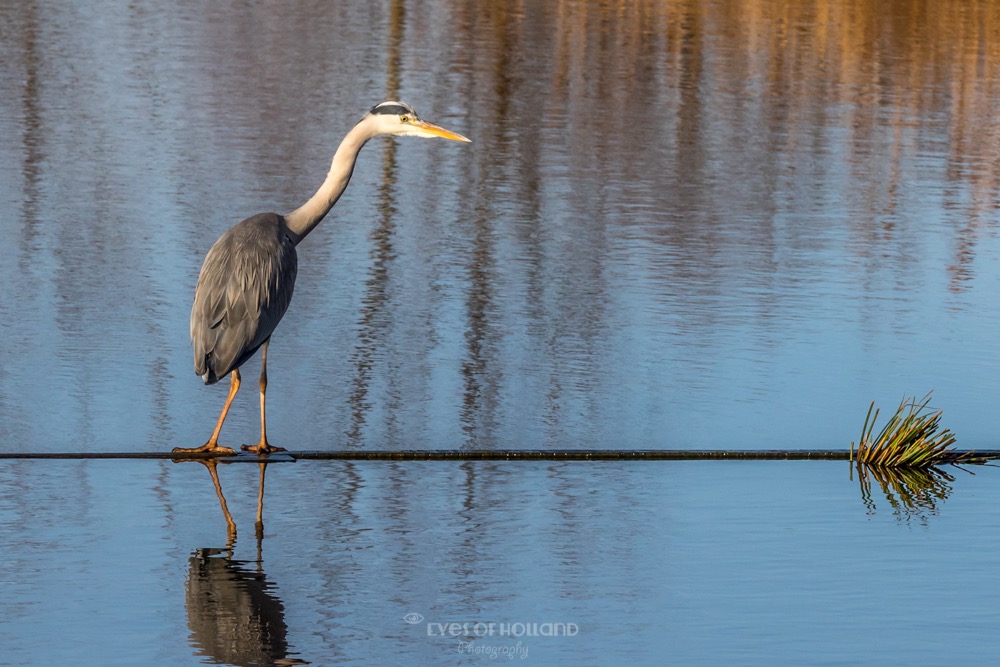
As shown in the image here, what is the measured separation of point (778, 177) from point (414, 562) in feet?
31.7

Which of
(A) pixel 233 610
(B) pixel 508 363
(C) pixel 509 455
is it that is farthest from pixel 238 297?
(A) pixel 233 610

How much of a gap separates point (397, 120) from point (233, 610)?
11.4 ft

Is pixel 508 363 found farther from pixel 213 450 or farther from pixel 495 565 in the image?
pixel 495 565

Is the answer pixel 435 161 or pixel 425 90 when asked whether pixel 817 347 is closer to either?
pixel 435 161

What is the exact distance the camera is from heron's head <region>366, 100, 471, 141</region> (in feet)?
27.8

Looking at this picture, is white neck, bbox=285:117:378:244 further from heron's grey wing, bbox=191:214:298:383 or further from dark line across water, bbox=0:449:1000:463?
dark line across water, bbox=0:449:1000:463

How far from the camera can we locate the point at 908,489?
24.3 ft

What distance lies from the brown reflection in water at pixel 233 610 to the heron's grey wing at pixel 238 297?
48.0 inches

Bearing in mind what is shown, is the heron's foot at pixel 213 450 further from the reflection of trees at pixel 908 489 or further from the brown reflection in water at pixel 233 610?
the reflection of trees at pixel 908 489

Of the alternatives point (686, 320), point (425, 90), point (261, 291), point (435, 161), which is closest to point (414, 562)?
point (261, 291)

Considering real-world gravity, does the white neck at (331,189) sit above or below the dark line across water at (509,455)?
above

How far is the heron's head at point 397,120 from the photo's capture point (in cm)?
847

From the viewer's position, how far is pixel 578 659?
215 inches

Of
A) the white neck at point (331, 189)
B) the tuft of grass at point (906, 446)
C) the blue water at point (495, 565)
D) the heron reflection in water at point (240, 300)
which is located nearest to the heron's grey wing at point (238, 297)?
the heron reflection in water at point (240, 300)
